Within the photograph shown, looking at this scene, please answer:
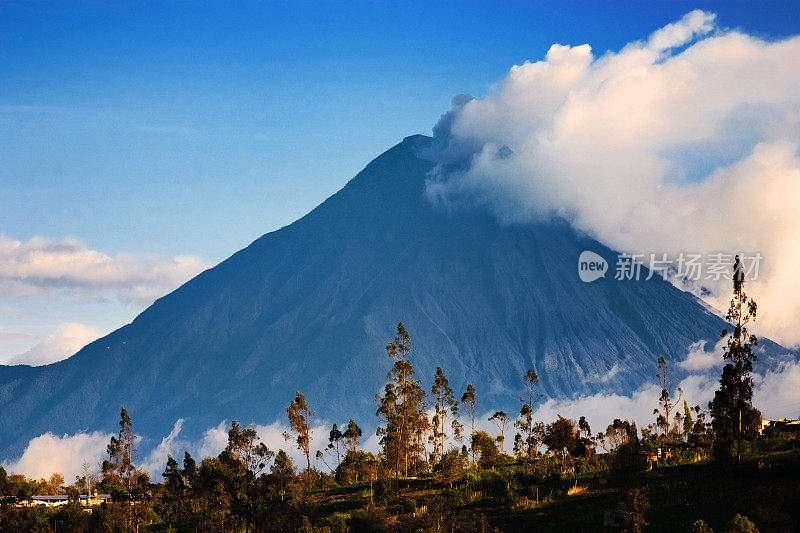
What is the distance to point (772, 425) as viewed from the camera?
294 ft

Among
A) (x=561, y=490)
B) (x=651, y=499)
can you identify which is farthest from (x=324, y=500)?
(x=651, y=499)

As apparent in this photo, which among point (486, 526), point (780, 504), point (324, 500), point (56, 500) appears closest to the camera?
point (780, 504)

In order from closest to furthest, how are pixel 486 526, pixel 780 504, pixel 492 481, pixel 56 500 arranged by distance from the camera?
1. pixel 780 504
2. pixel 486 526
3. pixel 492 481
4. pixel 56 500

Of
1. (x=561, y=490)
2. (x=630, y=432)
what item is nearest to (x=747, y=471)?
(x=561, y=490)

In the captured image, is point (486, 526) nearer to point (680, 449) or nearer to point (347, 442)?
point (680, 449)

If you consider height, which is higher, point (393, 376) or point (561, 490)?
point (393, 376)

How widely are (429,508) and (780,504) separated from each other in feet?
88.0

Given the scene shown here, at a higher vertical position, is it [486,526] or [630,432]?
[630,432]

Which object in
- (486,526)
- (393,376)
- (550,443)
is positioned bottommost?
(486,526)

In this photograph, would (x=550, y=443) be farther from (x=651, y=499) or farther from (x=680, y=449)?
(x=651, y=499)

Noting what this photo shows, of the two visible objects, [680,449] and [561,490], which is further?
[680,449]

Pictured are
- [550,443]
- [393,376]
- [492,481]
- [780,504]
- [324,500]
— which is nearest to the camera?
[780,504]

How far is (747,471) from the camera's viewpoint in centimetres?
6078

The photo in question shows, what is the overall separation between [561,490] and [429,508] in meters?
11.2
